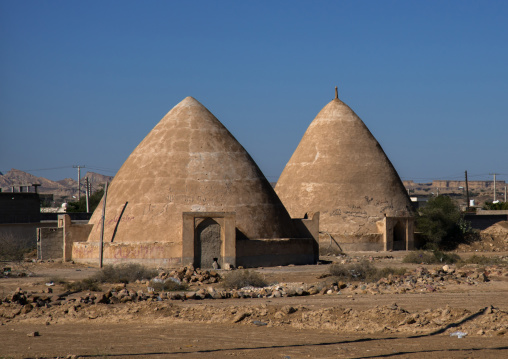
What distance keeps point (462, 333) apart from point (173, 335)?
12.6 ft

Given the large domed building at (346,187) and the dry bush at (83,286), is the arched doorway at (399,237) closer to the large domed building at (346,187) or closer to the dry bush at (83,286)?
the large domed building at (346,187)

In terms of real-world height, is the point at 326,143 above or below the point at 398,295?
above

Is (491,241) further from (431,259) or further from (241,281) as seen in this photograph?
(241,281)

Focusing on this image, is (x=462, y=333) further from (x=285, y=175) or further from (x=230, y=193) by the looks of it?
(x=285, y=175)

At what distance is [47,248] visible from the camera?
78.3ft

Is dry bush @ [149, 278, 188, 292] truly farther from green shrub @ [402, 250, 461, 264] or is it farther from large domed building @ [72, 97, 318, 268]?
green shrub @ [402, 250, 461, 264]

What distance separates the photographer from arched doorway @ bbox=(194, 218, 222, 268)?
68.3 feet

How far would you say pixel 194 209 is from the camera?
70.5 feet

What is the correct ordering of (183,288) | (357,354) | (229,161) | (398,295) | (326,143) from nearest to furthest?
Result: (357,354)
(398,295)
(183,288)
(229,161)
(326,143)

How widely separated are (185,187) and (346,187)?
10.7 m

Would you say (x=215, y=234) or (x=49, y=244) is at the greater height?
(x=215, y=234)

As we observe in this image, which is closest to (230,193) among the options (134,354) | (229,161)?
(229,161)

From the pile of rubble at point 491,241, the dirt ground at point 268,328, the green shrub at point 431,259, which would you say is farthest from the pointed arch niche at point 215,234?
the pile of rubble at point 491,241

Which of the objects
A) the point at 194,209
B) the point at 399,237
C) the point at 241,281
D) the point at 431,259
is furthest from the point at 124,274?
the point at 399,237
